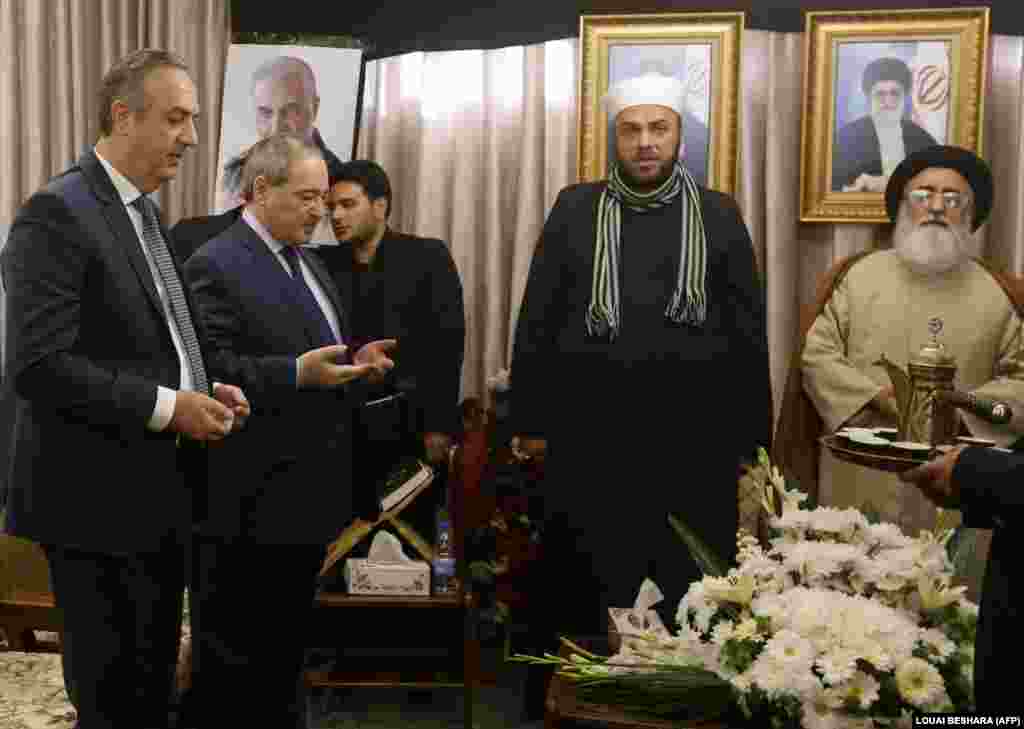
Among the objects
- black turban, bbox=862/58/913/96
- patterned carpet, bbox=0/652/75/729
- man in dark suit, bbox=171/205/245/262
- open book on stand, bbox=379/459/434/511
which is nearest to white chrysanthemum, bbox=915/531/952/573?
patterned carpet, bbox=0/652/75/729

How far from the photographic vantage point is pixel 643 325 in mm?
3113

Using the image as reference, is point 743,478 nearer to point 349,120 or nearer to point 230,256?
point 230,256

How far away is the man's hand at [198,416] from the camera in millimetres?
1915

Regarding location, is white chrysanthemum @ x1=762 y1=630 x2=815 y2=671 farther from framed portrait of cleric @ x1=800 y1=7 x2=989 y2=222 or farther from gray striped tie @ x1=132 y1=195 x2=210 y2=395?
framed portrait of cleric @ x1=800 y1=7 x2=989 y2=222

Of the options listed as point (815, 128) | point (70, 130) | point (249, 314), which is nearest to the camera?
point (249, 314)

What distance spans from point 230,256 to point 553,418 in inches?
47.7

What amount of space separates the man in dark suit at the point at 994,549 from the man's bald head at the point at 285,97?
2940 mm

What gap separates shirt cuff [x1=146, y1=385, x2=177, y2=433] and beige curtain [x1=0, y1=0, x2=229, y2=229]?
2476mm

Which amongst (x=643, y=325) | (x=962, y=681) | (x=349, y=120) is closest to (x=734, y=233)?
(x=643, y=325)

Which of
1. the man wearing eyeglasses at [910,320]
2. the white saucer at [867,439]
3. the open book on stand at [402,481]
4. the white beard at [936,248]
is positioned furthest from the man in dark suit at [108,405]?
the white beard at [936,248]

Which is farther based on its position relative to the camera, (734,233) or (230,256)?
(734,233)

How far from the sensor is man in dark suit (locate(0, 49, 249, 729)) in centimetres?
184

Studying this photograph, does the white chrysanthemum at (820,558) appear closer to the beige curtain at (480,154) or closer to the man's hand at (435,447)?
the man's hand at (435,447)

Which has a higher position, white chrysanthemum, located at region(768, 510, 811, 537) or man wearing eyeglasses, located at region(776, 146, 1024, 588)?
man wearing eyeglasses, located at region(776, 146, 1024, 588)
